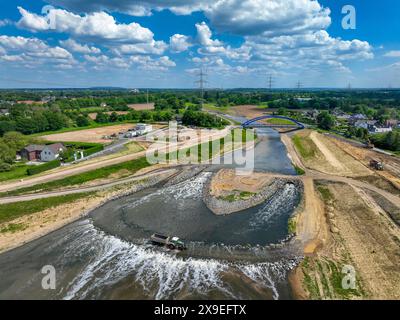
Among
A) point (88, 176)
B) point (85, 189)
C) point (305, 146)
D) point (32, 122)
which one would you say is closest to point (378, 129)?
point (305, 146)

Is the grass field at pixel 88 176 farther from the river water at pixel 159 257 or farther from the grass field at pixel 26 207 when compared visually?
the river water at pixel 159 257

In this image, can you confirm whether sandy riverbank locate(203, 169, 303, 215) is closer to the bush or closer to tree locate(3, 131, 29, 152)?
the bush

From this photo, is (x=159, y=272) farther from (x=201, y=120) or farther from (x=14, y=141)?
(x=201, y=120)

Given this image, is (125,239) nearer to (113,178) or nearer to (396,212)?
(113,178)

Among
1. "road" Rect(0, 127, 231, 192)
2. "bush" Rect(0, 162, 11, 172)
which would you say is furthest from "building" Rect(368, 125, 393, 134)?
"bush" Rect(0, 162, 11, 172)

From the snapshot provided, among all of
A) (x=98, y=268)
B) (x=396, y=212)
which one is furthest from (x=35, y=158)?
(x=396, y=212)
